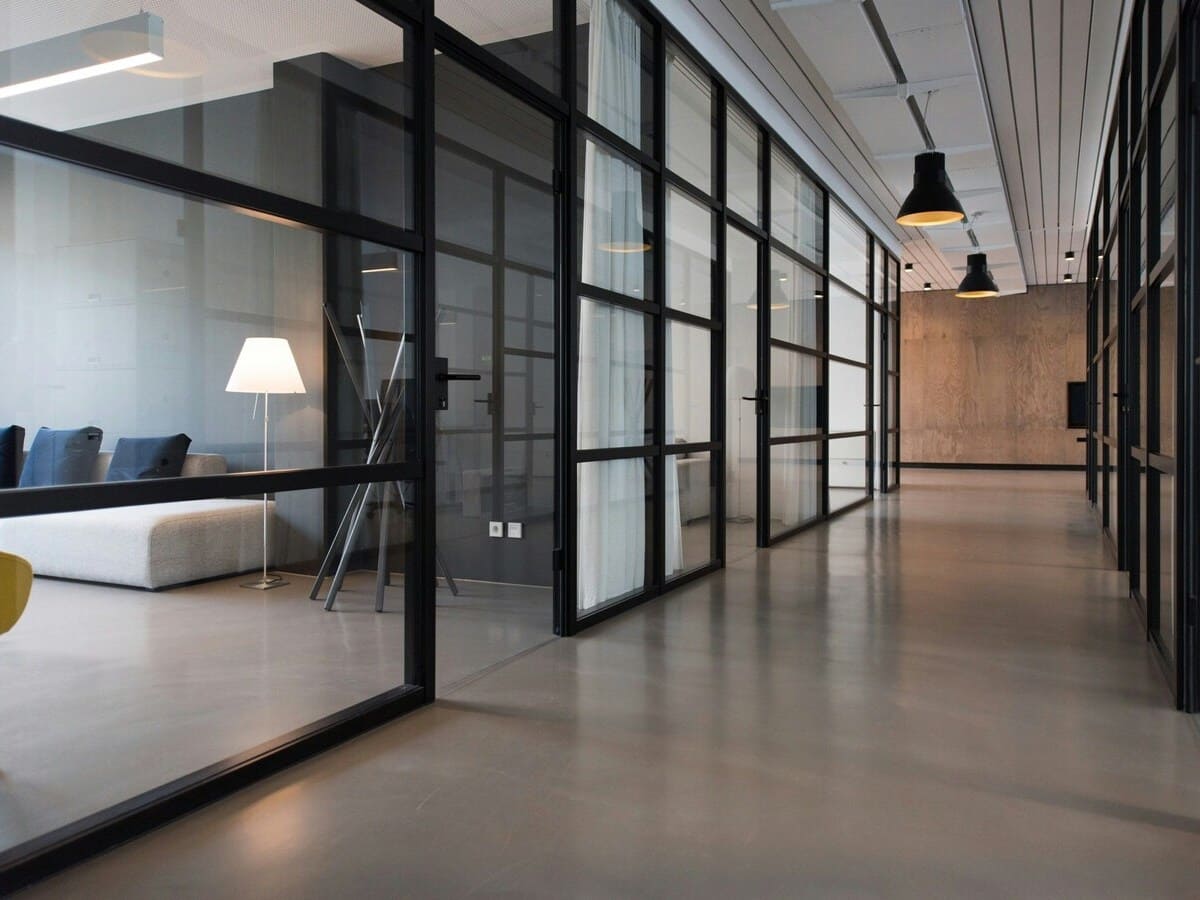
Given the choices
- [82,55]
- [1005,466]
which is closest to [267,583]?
[82,55]

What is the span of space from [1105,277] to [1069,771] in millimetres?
5400

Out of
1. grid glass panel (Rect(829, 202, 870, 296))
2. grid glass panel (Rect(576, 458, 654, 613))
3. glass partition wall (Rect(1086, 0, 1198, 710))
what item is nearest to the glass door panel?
grid glass panel (Rect(576, 458, 654, 613))

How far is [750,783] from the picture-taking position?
2.32 m

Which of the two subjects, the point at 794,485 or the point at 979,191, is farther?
the point at 979,191

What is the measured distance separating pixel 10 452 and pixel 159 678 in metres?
0.65

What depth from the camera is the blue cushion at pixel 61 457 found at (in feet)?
5.96

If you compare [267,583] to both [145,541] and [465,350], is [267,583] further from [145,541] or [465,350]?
[465,350]

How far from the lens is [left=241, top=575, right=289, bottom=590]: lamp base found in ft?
8.11

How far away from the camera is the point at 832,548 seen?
21.5 feet

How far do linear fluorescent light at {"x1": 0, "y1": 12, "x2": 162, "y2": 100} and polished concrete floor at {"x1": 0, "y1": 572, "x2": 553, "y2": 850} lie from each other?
1005 mm

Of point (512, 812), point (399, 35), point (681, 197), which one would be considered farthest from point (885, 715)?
point (681, 197)

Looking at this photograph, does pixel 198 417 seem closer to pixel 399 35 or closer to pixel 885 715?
pixel 399 35

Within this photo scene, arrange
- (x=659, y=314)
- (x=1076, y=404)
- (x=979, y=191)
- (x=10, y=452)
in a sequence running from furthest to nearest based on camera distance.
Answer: (x=1076, y=404) < (x=979, y=191) < (x=659, y=314) < (x=10, y=452)

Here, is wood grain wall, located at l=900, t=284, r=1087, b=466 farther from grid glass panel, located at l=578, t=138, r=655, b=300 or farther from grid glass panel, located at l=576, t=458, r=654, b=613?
grid glass panel, located at l=576, t=458, r=654, b=613
